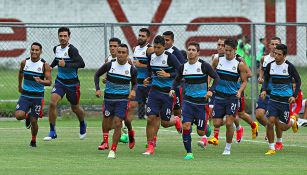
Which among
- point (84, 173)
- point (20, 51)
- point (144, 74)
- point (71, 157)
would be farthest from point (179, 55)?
point (20, 51)

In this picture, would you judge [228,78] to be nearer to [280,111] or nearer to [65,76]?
[280,111]

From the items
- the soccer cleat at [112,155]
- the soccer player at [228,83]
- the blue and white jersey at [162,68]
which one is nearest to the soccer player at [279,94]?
the soccer player at [228,83]

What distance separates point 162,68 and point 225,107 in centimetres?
142

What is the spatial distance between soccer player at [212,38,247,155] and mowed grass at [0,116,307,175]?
29.5 inches

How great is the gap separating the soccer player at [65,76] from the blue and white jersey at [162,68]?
230cm

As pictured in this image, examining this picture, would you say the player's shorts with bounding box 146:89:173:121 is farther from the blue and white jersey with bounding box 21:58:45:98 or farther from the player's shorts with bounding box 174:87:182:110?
the blue and white jersey with bounding box 21:58:45:98

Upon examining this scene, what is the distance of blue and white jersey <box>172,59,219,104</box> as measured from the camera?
20278 millimetres

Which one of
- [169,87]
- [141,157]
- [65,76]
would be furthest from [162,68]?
[65,76]

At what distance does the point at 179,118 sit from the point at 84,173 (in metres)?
6.21

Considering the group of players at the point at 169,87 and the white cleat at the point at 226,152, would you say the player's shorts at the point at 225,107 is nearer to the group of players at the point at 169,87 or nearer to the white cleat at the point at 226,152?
the group of players at the point at 169,87

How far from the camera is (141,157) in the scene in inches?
792

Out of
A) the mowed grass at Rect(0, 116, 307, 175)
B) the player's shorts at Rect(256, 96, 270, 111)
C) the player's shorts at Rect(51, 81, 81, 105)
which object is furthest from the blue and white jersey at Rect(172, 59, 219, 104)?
the player's shorts at Rect(51, 81, 81, 105)

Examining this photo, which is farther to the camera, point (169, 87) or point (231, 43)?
point (169, 87)

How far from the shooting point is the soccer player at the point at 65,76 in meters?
23.5
